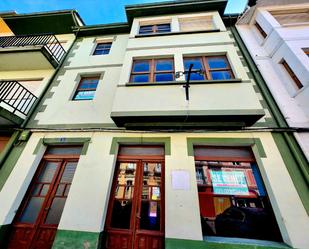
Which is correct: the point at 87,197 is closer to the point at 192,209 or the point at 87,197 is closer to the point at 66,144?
the point at 66,144

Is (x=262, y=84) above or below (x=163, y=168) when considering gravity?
above

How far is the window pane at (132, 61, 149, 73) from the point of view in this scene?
5.55 m

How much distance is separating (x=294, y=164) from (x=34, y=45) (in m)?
9.87

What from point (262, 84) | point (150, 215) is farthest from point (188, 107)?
point (150, 215)

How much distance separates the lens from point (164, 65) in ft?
18.4

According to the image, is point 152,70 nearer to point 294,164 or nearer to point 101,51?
point 101,51

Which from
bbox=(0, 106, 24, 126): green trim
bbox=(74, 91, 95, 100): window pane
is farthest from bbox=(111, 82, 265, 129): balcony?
bbox=(0, 106, 24, 126): green trim

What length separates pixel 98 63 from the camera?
663cm

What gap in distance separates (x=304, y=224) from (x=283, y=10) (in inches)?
318

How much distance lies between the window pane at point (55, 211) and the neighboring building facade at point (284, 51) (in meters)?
6.63

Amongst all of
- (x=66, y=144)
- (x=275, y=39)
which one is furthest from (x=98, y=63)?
(x=275, y=39)

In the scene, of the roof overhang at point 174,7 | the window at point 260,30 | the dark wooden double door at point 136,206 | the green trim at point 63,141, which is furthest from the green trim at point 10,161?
the window at point 260,30

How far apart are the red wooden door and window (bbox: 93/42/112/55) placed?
5.34 meters

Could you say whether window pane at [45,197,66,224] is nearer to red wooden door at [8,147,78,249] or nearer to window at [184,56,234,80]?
red wooden door at [8,147,78,249]
